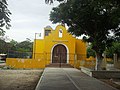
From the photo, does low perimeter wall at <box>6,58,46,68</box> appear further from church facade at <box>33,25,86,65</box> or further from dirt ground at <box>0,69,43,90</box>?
dirt ground at <box>0,69,43,90</box>

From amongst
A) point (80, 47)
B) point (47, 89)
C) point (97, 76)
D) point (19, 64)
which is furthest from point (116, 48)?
point (47, 89)

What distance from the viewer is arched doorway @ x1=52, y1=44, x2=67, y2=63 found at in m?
37.6

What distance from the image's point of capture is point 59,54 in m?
37.7

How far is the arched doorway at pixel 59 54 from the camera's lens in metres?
37.6

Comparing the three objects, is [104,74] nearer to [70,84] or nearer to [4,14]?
[70,84]

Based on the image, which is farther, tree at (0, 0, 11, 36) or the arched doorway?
the arched doorway

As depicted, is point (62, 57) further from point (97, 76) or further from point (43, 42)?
point (97, 76)

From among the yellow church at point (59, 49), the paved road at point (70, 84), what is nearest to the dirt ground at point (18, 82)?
the paved road at point (70, 84)

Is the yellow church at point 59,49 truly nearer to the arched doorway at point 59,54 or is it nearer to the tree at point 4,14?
the arched doorway at point 59,54

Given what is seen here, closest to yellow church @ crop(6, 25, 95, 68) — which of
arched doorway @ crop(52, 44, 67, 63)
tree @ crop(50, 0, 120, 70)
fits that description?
arched doorway @ crop(52, 44, 67, 63)

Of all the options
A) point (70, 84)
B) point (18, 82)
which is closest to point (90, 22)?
point (18, 82)

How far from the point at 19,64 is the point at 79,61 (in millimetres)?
8505

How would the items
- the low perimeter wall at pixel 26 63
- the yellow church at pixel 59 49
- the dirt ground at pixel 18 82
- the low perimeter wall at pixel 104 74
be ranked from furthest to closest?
1. the yellow church at pixel 59 49
2. the low perimeter wall at pixel 26 63
3. the low perimeter wall at pixel 104 74
4. the dirt ground at pixel 18 82

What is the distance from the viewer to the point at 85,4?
1898 centimetres
